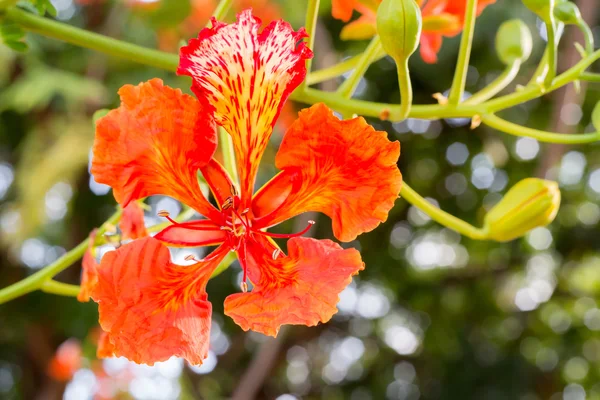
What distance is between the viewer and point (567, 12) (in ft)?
3.21

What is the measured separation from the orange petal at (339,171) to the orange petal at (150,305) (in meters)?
0.14

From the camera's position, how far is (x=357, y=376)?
4852 millimetres

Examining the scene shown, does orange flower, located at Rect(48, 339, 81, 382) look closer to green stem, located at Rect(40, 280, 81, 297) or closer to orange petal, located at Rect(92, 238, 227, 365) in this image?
green stem, located at Rect(40, 280, 81, 297)

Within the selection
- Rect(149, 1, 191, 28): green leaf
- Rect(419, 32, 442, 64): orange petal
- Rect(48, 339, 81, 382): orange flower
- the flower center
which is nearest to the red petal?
the flower center

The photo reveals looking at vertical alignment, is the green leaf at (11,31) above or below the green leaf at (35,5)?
below

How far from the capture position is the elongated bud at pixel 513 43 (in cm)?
122

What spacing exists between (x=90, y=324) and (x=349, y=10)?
9.57ft

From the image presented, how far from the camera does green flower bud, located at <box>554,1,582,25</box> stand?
38.5 inches

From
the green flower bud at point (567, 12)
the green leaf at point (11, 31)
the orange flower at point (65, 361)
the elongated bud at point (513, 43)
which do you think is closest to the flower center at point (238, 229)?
the green leaf at point (11, 31)

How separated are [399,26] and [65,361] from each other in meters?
3.38

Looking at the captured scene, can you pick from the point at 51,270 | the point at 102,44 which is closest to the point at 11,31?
the point at 102,44

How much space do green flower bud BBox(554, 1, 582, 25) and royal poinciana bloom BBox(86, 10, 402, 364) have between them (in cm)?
40

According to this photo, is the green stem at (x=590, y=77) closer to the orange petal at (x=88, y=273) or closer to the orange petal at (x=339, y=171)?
the orange petal at (x=339, y=171)

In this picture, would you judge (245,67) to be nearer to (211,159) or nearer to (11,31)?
(211,159)
